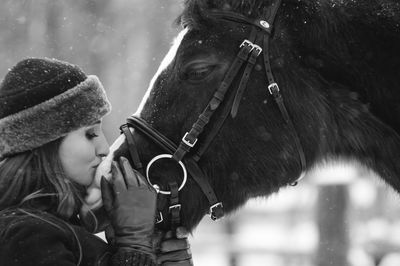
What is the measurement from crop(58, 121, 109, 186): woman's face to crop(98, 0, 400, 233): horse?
0.25 meters

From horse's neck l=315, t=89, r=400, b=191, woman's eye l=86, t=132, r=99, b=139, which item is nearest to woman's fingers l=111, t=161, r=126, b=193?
woman's eye l=86, t=132, r=99, b=139

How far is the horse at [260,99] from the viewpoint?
295 cm

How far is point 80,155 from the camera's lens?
2586mm

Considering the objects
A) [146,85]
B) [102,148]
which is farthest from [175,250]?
[146,85]

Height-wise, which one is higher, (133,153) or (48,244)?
(133,153)

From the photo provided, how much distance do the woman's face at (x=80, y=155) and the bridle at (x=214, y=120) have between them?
30 centimetres

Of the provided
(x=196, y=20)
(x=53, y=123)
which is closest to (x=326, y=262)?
(x=196, y=20)

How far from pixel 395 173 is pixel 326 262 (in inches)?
184

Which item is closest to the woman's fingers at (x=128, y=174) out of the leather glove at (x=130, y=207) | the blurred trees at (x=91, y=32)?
the leather glove at (x=130, y=207)

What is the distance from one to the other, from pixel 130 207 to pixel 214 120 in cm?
71

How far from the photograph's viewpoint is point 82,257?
247cm

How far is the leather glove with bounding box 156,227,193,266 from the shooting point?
2908mm

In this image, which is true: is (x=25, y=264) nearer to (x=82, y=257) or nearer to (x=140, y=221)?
(x=82, y=257)

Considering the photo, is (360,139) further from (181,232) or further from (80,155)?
(80,155)
